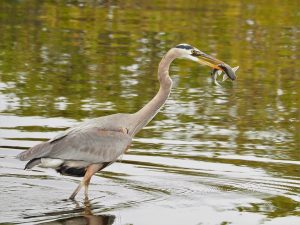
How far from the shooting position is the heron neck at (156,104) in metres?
10.1

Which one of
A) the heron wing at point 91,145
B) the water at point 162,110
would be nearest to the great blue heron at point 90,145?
the heron wing at point 91,145

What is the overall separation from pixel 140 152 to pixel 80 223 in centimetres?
289

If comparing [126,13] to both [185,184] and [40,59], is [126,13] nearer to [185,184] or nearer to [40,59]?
[40,59]

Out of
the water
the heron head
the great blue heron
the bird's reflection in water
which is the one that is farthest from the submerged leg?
the heron head

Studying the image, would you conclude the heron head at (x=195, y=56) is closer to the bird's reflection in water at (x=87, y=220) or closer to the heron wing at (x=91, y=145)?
the heron wing at (x=91, y=145)

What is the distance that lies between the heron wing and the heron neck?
20 cm

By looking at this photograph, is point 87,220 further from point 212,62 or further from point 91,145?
point 212,62

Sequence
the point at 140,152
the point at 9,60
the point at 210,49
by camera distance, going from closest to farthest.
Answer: the point at 140,152 → the point at 9,60 → the point at 210,49

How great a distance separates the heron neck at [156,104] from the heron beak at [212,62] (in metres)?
0.24

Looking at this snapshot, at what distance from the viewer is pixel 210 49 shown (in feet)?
66.4

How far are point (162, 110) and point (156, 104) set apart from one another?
14.5 ft

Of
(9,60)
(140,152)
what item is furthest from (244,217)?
(9,60)

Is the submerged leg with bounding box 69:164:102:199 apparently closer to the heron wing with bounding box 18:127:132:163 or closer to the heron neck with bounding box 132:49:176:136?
the heron wing with bounding box 18:127:132:163

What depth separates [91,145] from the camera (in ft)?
32.2
